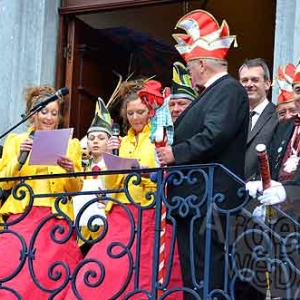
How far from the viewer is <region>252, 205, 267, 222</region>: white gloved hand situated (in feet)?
19.3

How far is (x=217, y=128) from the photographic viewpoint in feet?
20.0

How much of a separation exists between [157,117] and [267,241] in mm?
1310

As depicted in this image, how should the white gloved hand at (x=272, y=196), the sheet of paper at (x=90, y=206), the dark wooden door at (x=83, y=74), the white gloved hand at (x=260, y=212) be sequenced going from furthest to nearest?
1. the dark wooden door at (x=83, y=74)
2. the sheet of paper at (x=90, y=206)
3. the white gloved hand at (x=260, y=212)
4. the white gloved hand at (x=272, y=196)

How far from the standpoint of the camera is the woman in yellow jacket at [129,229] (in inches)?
264

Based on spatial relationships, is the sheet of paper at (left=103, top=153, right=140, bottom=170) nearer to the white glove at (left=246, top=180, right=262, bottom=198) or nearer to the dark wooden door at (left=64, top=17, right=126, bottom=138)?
the white glove at (left=246, top=180, right=262, bottom=198)

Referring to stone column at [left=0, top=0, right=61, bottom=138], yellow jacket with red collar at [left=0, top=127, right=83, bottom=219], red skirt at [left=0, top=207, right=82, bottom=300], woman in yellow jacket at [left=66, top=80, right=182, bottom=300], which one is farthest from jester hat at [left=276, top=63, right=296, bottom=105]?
stone column at [left=0, top=0, right=61, bottom=138]

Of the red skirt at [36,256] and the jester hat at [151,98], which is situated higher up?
the jester hat at [151,98]

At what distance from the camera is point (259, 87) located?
709cm

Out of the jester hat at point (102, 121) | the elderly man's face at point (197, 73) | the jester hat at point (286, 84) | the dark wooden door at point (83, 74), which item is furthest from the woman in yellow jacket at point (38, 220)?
the dark wooden door at point (83, 74)

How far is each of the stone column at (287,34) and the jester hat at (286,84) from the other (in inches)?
28.7

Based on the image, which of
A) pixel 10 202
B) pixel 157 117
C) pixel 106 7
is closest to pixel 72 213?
pixel 10 202

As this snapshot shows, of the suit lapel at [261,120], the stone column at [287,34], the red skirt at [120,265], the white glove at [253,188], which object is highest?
the stone column at [287,34]

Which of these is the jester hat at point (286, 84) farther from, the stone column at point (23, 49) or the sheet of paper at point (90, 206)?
the stone column at point (23, 49)

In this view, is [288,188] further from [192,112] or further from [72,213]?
[72,213]
